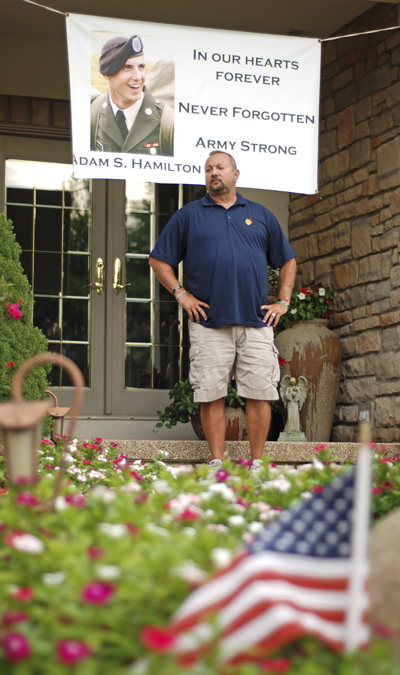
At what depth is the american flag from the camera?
1065 mm

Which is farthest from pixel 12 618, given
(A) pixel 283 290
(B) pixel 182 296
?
(A) pixel 283 290

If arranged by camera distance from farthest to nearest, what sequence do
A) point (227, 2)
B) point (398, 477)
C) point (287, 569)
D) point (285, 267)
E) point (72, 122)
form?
point (227, 2) → point (285, 267) → point (72, 122) → point (398, 477) → point (287, 569)

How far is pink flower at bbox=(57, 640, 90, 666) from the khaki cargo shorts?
274cm

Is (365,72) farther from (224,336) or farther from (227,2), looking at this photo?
(224,336)

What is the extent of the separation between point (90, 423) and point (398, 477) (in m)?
3.33

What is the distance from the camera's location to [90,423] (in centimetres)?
521

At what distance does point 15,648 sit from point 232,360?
285 centimetres

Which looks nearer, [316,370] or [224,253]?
[224,253]

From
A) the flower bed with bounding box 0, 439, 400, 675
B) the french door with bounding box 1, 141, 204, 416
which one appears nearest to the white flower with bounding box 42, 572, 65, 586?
the flower bed with bounding box 0, 439, 400, 675

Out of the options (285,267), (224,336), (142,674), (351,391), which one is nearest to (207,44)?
(285,267)

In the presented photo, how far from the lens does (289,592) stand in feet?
3.79

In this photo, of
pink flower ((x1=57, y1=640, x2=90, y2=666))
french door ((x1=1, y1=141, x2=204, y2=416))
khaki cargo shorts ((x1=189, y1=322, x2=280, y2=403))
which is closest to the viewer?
pink flower ((x1=57, y1=640, x2=90, y2=666))

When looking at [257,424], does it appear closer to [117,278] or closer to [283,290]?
[283,290]

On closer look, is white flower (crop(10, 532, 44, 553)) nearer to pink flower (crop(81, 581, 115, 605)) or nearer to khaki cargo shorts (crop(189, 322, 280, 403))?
pink flower (crop(81, 581, 115, 605))
